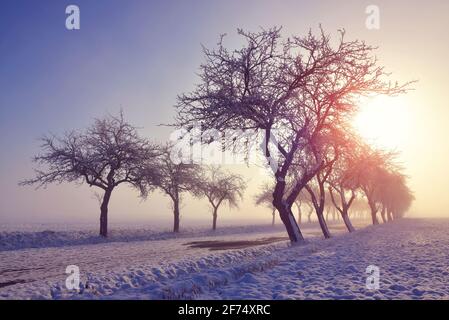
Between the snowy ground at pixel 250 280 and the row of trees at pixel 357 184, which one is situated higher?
the row of trees at pixel 357 184

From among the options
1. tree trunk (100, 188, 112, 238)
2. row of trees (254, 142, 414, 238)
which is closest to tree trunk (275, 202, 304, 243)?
row of trees (254, 142, 414, 238)

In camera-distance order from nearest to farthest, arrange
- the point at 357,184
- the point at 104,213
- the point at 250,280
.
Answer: the point at 250,280, the point at 104,213, the point at 357,184

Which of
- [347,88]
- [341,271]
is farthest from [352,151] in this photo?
[341,271]

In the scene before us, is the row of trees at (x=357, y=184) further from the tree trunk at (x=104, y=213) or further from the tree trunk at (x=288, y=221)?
the tree trunk at (x=104, y=213)

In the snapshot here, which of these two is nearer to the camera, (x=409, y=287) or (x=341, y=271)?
(x=409, y=287)

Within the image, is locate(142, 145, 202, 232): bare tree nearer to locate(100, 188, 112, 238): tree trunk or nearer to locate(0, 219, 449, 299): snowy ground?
locate(100, 188, 112, 238): tree trunk

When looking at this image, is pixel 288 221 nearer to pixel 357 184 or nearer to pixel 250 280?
pixel 250 280

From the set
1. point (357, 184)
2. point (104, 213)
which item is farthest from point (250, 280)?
point (357, 184)

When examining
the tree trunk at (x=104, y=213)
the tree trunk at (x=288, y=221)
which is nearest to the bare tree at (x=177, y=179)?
the tree trunk at (x=104, y=213)

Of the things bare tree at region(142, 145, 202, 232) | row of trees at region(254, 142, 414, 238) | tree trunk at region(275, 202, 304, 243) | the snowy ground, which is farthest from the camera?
bare tree at region(142, 145, 202, 232)

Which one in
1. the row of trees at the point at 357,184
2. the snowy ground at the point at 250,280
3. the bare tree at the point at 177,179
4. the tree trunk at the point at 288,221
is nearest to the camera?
the snowy ground at the point at 250,280
